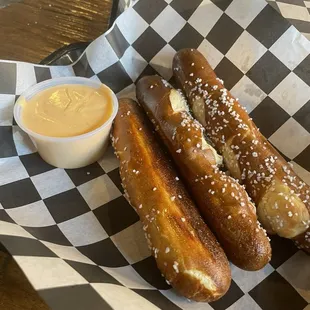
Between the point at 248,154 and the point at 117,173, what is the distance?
16.4 inches

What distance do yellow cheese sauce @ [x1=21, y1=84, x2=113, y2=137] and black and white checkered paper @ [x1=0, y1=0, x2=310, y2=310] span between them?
0.10 meters

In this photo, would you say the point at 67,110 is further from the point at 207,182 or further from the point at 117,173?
the point at 207,182

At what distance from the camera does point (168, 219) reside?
1261mm

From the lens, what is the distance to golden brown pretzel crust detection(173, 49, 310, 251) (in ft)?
4.36

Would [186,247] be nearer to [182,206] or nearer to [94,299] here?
[182,206]

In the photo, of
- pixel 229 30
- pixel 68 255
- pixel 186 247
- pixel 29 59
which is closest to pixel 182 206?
pixel 186 247

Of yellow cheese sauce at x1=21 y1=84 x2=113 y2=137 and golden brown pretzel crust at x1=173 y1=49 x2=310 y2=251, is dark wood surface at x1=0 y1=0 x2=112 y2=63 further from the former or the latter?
golden brown pretzel crust at x1=173 y1=49 x2=310 y2=251

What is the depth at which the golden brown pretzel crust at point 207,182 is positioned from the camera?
1.26 m

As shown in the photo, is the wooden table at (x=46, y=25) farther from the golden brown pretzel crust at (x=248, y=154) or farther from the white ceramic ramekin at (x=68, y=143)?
the golden brown pretzel crust at (x=248, y=154)

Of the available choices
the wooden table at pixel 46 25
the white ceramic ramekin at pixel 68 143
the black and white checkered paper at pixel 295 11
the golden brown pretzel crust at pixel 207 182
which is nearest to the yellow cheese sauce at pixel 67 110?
the white ceramic ramekin at pixel 68 143

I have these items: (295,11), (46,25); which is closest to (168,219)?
(46,25)

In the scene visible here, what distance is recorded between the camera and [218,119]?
1506 millimetres

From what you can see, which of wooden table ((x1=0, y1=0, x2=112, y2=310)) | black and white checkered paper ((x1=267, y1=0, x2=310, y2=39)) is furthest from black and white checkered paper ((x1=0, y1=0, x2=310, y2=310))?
black and white checkered paper ((x1=267, y1=0, x2=310, y2=39))

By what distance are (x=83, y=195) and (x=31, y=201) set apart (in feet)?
0.50
